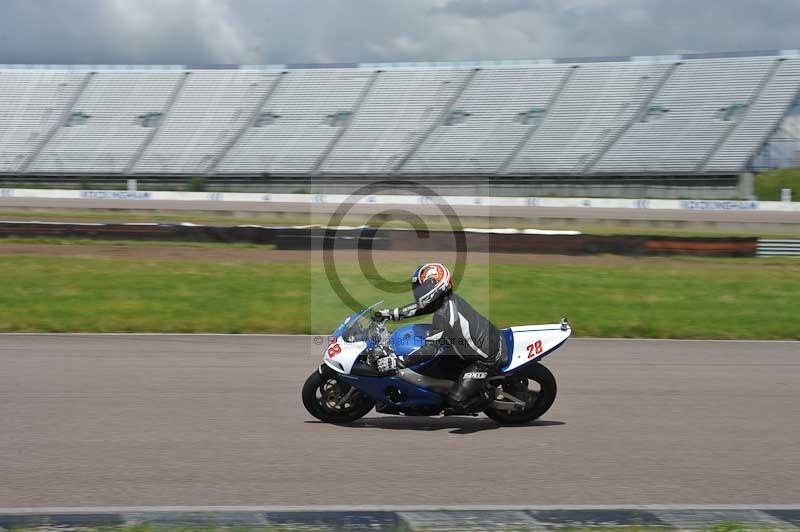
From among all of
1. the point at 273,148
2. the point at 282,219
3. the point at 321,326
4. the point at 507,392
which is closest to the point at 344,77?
the point at 273,148

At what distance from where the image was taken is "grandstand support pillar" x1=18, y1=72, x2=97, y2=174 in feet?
188

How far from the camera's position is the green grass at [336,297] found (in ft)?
47.5

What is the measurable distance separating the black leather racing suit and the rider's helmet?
5 centimetres

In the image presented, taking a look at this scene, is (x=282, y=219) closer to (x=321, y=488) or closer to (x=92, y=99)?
(x=321, y=488)

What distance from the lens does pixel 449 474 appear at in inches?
236

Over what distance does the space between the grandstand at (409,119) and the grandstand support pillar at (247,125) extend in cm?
12

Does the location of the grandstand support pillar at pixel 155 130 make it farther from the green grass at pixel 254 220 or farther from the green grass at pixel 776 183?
the green grass at pixel 776 183

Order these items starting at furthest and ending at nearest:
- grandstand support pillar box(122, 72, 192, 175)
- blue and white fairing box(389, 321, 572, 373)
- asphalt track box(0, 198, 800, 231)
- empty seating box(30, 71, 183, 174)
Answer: empty seating box(30, 71, 183, 174)
grandstand support pillar box(122, 72, 192, 175)
asphalt track box(0, 198, 800, 231)
blue and white fairing box(389, 321, 572, 373)

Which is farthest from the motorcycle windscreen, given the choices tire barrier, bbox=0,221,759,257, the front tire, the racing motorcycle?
tire barrier, bbox=0,221,759,257

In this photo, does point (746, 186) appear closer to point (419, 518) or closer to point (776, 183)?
point (776, 183)

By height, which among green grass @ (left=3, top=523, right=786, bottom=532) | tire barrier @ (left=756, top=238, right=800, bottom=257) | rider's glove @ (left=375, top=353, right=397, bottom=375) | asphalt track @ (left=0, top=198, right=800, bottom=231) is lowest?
green grass @ (left=3, top=523, right=786, bottom=532)

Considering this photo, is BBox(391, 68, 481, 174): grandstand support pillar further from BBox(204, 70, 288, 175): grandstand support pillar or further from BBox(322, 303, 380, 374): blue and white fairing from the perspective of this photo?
BBox(322, 303, 380, 374): blue and white fairing

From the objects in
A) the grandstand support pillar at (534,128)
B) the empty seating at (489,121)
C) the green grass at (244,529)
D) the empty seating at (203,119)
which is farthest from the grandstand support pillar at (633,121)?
the green grass at (244,529)

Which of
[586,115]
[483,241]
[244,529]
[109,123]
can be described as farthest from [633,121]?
[244,529]
